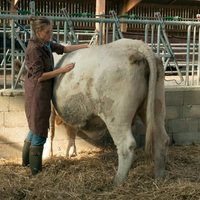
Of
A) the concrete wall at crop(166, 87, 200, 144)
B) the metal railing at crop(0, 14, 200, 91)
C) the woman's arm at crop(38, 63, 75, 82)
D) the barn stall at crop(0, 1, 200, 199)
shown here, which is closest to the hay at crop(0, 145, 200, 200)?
the barn stall at crop(0, 1, 200, 199)

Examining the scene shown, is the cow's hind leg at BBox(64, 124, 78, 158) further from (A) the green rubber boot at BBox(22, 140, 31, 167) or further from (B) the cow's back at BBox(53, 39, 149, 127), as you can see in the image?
(B) the cow's back at BBox(53, 39, 149, 127)

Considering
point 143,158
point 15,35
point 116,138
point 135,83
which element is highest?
point 15,35

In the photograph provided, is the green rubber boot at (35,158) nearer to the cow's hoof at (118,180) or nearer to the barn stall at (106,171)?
the barn stall at (106,171)

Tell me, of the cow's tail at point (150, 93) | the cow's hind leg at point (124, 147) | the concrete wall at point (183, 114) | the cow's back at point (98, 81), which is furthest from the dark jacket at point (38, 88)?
the concrete wall at point (183, 114)

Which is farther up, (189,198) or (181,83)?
(181,83)

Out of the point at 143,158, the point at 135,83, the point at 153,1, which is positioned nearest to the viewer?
the point at 135,83

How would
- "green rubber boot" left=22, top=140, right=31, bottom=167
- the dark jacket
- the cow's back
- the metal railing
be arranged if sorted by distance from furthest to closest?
the metal railing
"green rubber boot" left=22, top=140, right=31, bottom=167
the dark jacket
the cow's back

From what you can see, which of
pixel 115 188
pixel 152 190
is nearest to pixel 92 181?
pixel 115 188

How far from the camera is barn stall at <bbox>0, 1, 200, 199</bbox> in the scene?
14.1 feet

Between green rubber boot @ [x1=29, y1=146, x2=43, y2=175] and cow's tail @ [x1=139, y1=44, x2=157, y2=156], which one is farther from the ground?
cow's tail @ [x1=139, y1=44, x2=157, y2=156]

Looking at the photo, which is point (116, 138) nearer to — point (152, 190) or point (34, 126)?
point (152, 190)

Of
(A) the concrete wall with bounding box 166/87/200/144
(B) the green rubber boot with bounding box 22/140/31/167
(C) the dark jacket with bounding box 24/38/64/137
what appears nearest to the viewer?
(C) the dark jacket with bounding box 24/38/64/137

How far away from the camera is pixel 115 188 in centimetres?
446

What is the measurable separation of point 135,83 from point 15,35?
227 centimetres
